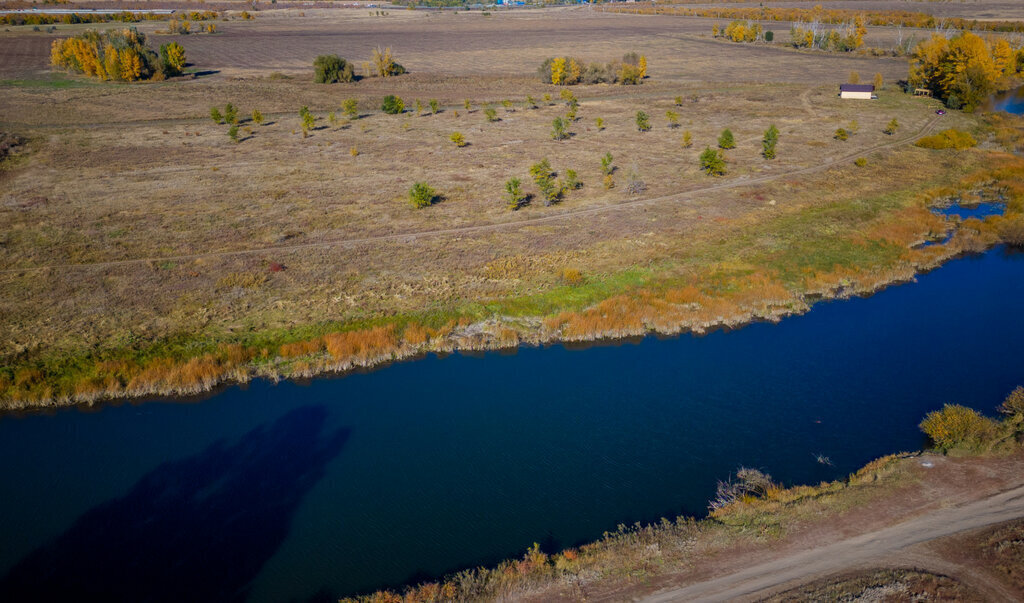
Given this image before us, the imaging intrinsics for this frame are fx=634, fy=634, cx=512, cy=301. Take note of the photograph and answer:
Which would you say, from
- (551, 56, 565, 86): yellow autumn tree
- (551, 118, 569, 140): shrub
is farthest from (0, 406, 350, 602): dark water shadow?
(551, 56, 565, 86): yellow autumn tree

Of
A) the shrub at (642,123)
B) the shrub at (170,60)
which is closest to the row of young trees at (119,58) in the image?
the shrub at (170,60)

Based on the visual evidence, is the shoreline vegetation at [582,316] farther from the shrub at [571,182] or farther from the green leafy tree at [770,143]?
the green leafy tree at [770,143]

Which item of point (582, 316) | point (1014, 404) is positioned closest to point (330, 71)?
point (582, 316)

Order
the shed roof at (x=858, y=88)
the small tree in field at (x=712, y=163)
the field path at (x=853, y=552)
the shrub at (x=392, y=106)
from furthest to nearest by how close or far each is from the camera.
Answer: the shed roof at (x=858, y=88), the shrub at (x=392, y=106), the small tree in field at (x=712, y=163), the field path at (x=853, y=552)

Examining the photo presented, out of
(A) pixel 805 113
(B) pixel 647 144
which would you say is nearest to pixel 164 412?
(B) pixel 647 144

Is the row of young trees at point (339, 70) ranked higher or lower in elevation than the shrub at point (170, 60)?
lower

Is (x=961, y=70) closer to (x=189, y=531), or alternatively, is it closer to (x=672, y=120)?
(x=672, y=120)
